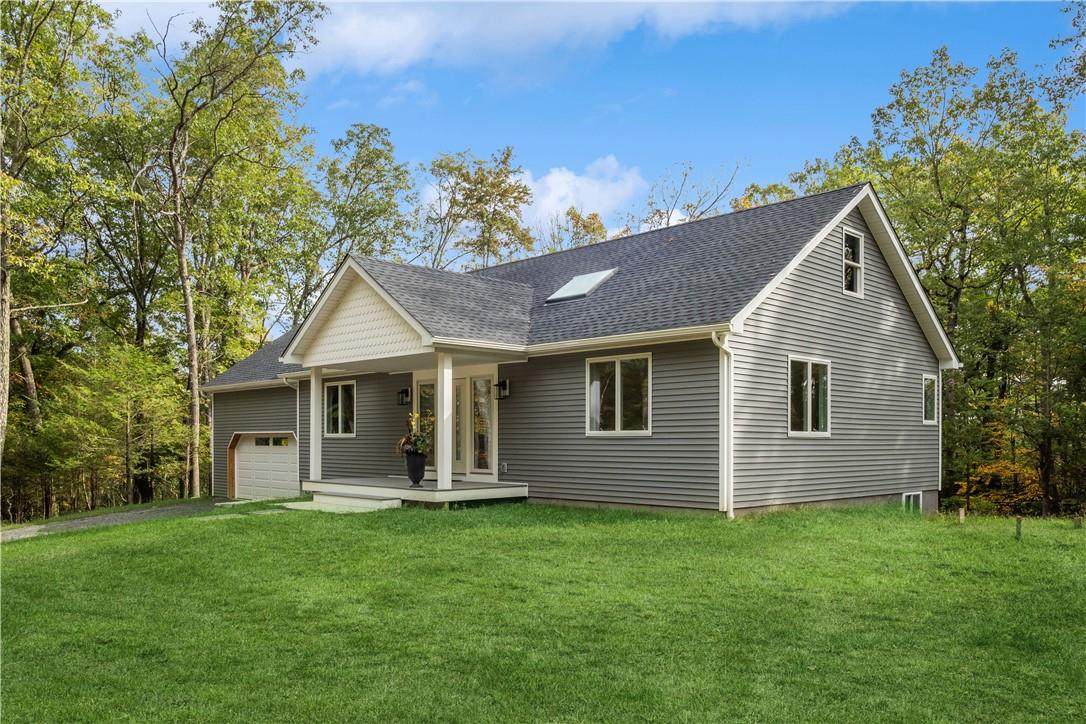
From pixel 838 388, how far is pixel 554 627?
993 centimetres

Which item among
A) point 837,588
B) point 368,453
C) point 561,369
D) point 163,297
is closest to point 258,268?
point 163,297

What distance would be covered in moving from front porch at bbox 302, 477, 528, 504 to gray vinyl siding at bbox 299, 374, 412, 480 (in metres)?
1.58

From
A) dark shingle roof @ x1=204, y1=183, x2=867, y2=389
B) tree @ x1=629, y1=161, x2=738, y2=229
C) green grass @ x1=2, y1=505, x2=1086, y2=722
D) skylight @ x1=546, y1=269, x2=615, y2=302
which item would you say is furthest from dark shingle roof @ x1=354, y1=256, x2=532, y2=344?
tree @ x1=629, y1=161, x2=738, y2=229

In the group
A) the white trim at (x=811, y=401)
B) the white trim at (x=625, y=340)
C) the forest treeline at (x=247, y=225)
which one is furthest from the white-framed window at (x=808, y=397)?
the forest treeline at (x=247, y=225)

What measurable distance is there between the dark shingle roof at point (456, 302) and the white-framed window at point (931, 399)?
9.03m

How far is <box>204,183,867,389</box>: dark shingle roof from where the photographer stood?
A: 12977 mm

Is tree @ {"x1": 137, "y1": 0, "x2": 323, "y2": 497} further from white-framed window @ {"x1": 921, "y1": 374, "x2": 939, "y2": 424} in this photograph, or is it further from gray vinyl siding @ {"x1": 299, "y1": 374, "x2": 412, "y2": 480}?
white-framed window @ {"x1": 921, "y1": 374, "x2": 939, "y2": 424}

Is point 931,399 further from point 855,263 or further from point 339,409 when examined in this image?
point 339,409

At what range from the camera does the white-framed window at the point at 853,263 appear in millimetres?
15016

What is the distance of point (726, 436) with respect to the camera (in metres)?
12.0

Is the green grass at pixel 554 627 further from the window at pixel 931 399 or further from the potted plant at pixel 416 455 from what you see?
the window at pixel 931 399

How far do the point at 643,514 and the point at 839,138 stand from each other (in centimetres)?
1935

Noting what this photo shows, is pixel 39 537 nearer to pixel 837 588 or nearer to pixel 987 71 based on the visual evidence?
pixel 837 588

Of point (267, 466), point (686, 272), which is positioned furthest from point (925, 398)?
point (267, 466)
